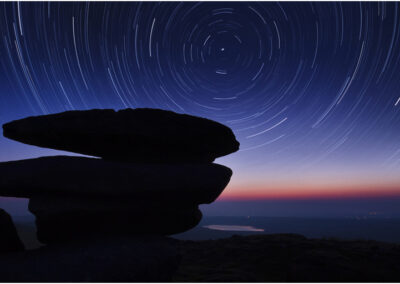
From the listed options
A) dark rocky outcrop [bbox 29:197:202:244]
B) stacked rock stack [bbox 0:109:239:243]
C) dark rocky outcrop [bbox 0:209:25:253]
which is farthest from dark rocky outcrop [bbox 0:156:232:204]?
dark rocky outcrop [bbox 0:209:25:253]

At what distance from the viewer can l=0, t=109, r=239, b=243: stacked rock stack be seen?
8.92 m

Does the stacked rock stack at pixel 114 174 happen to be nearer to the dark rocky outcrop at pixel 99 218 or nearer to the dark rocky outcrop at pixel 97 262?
the dark rocky outcrop at pixel 99 218

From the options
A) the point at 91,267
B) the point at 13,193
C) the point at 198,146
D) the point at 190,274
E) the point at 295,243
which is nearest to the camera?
the point at 91,267

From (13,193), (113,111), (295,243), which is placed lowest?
(295,243)

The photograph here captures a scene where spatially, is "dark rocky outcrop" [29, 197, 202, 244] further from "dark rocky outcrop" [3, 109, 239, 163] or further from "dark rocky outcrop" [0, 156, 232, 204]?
"dark rocky outcrop" [3, 109, 239, 163]

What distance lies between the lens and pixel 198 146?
1043 cm

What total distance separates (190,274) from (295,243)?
24.3ft

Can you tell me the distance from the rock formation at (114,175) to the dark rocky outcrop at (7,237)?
90cm

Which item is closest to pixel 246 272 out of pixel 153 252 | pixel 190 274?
pixel 190 274

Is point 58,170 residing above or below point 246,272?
above

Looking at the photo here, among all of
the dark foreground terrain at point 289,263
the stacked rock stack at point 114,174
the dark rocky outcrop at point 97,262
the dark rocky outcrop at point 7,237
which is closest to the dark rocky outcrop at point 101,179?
the stacked rock stack at point 114,174

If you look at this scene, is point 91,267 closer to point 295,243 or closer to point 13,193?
point 13,193

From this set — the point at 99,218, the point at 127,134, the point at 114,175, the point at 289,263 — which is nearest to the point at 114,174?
the point at 114,175

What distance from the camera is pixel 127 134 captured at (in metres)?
9.38
